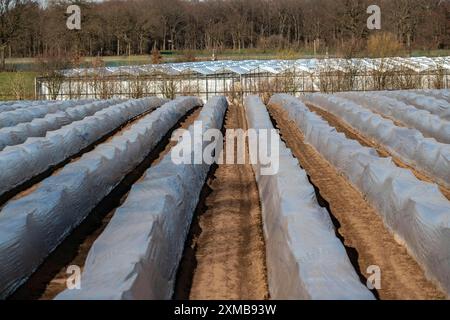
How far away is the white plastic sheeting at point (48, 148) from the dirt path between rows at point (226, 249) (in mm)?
3814

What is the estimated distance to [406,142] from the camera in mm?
13602

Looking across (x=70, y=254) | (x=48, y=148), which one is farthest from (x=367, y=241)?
(x=48, y=148)

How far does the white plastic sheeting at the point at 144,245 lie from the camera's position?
5.48 meters

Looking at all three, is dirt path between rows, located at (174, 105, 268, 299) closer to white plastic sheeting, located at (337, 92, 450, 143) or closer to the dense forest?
white plastic sheeting, located at (337, 92, 450, 143)

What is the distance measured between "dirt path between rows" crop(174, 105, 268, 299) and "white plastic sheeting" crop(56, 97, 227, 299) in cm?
22

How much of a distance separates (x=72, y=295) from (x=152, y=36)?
222 ft

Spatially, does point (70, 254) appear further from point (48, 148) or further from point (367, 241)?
point (48, 148)

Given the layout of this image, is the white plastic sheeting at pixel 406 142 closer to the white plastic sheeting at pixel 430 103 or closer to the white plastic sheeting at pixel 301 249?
the white plastic sheeting at pixel 430 103

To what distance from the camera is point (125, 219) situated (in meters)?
7.30

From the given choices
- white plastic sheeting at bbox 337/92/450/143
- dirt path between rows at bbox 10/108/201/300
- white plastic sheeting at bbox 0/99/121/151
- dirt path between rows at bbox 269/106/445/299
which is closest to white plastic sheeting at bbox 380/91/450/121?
white plastic sheeting at bbox 337/92/450/143

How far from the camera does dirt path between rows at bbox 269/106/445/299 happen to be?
6.55 m
